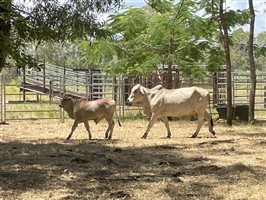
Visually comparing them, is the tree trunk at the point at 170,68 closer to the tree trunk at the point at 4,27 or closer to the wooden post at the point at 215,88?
the wooden post at the point at 215,88

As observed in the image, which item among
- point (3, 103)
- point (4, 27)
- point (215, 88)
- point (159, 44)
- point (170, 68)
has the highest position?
point (159, 44)

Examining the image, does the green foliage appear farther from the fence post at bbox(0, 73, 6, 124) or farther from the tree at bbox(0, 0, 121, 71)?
the tree at bbox(0, 0, 121, 71)

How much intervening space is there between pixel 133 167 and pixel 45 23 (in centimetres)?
327

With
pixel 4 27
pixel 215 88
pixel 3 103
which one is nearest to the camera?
pixel 4 27

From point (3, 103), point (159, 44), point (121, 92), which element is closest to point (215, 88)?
point (159, 44)

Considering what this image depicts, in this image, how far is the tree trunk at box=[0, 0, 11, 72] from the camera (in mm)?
8758

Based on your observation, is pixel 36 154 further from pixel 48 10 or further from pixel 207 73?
pixel 207 73

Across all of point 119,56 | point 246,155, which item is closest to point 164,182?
point 246,155

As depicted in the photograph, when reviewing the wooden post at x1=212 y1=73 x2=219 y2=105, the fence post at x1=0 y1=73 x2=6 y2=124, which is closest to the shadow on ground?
the fence post at x1=0 y1=73 x2=6 y2=124

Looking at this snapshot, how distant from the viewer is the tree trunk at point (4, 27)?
28.7 feet

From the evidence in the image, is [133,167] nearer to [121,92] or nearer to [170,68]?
[121,92]

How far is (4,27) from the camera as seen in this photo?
9258 millimetres

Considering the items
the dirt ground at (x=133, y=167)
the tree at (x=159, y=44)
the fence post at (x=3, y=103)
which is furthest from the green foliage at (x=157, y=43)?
the dirt ground at (x=133, y=167)

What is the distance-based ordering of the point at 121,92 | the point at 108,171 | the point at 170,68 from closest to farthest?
the point at 108,171, the point at 121,92, the point at 170,68
